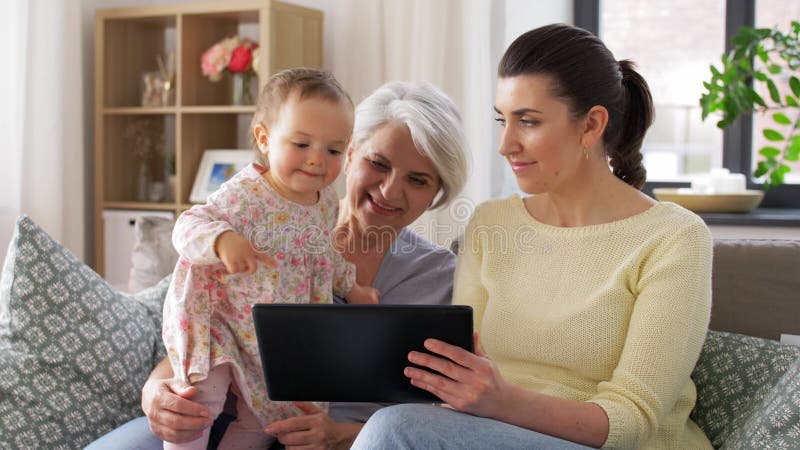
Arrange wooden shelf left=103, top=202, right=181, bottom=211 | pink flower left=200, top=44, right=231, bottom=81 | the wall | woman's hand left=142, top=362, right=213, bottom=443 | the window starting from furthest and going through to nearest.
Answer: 1. wooden shelf left=103, top=202, right=181, bottom=211
2. pink flower left=200, top=44, right=231, bottom=81
3. the window
4. the wall
5. woman's hand left=142, top=362, right=213, bottom=443

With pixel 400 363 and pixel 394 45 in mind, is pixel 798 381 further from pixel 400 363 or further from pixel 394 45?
pixel 394 45

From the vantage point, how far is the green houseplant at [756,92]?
131 inches

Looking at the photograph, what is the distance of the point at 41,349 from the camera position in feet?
6.36

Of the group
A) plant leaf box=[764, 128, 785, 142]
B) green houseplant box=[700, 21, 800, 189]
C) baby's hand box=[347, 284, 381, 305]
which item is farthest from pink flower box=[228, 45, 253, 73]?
baby's hand box=[347, 284, 381, 305]

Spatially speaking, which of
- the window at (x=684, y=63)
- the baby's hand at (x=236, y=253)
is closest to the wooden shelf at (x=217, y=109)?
the window at (x=684, y=63)

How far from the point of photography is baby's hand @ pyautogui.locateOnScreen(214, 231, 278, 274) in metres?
1.50

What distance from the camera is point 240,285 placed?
1.65 meters

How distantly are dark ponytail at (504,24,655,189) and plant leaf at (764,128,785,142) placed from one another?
Answer: 1837 millimetres

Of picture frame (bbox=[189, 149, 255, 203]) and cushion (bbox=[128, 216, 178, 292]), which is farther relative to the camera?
picture frame (bbox=[189, 149, 255, 203])

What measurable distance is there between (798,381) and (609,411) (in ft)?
0.99

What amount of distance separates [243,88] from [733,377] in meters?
2.56

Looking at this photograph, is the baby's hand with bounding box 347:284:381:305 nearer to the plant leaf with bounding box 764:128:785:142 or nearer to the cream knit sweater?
the cream knit sweater

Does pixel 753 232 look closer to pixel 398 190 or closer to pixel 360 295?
pixel 398 190

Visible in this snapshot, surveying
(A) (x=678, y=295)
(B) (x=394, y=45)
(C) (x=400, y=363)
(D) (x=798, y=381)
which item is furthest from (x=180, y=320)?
(B) (x=394, y=45)
